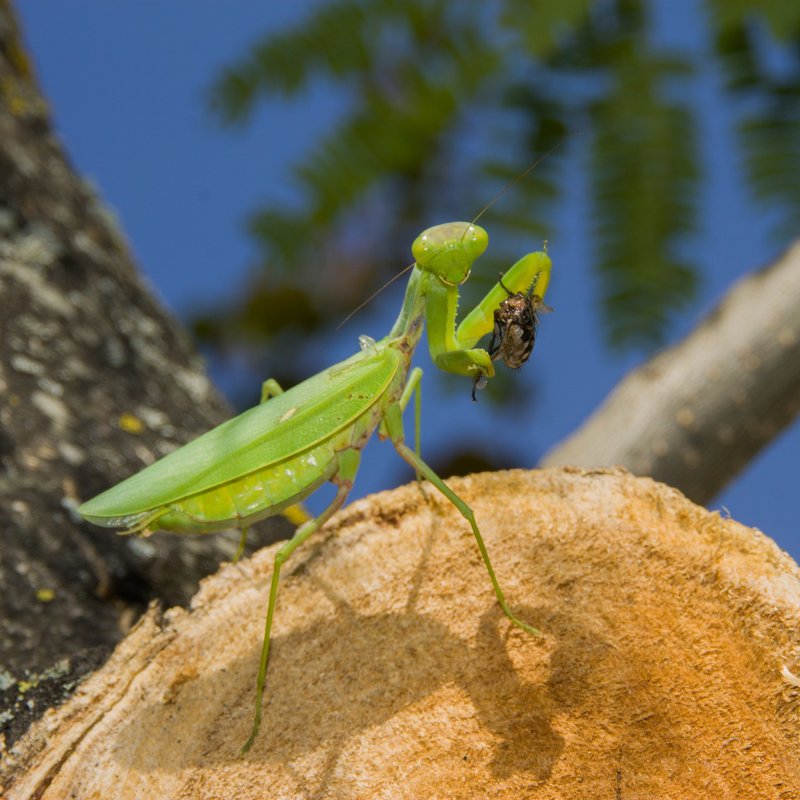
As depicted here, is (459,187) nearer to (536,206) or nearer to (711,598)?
(536,206)

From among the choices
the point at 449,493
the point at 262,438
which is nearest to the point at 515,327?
the point at 449,493

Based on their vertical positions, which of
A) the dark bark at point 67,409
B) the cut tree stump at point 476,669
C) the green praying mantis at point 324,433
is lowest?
the cut tree stump at point 476,669

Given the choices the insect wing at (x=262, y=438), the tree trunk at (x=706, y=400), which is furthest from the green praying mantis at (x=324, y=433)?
the tree trunk at (x=706, y=400)

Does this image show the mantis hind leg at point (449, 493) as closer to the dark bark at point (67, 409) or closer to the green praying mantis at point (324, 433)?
the green praying mantis at point (324, 433)

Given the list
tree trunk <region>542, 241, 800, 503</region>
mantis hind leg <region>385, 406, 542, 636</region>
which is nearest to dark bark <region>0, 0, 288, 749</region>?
mantis hind leg <region>385, 406, 542, 636</region>

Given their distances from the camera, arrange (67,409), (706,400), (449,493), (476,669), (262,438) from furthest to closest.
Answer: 1. (706,400)
2. (67,409)
3. (262,438)
4. (449,493)
5. (476,669)

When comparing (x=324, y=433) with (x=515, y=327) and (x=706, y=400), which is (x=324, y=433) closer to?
(x=515, y=327)
